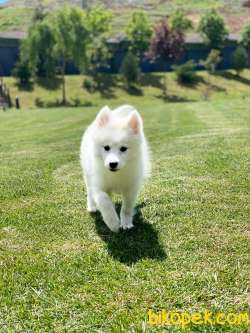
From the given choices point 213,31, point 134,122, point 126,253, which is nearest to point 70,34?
point 213,31

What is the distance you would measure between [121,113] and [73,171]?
3868 millimetres

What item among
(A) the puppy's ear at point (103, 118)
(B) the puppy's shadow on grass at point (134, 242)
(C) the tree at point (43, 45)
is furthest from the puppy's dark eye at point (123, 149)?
(C) the tree at point (43, 45)

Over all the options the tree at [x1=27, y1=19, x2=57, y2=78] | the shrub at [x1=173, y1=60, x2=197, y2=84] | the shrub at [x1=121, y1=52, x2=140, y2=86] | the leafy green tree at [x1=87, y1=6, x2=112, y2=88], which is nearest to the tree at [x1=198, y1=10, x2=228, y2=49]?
the shrub at [x1=173, y1=60, x2=197, y2=84]

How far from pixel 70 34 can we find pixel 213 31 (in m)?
36.7

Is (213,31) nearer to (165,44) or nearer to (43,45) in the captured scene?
(165,44)

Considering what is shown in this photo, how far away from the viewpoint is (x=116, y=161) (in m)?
5.22

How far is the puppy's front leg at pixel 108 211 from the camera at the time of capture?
5484 mm

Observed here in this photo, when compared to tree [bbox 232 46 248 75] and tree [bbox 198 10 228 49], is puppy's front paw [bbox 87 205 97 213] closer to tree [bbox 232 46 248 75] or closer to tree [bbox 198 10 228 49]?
tree [bbox 232 46 248 75]

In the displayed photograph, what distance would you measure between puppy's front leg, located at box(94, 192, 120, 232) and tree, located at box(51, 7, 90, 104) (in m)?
58.7

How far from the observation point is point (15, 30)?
98062 mm

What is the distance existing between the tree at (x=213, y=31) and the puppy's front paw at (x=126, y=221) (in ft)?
293

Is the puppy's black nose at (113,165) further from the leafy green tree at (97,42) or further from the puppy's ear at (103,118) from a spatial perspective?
the leafy green tree at (97,42)

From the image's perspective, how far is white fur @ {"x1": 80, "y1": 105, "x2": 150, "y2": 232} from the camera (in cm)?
544

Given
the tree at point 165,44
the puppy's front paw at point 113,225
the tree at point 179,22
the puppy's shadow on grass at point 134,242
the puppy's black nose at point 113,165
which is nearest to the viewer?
the puppy's shadow on grass at point 134,242
